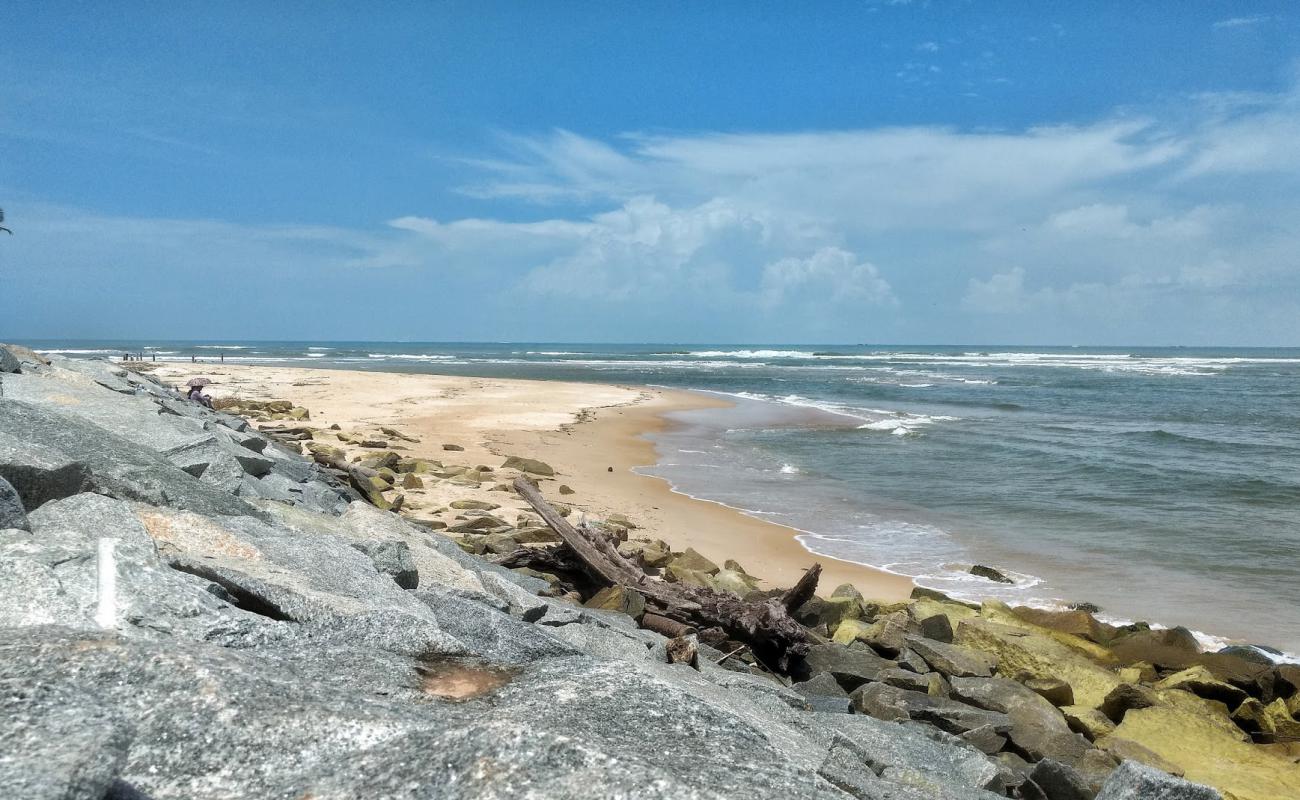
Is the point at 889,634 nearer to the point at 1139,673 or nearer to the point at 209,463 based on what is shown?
the point at 1139,673

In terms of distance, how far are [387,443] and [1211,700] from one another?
47.5 feet

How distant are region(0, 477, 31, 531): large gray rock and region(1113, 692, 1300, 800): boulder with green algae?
22.4ft

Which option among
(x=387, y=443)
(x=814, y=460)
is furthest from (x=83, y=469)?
(x=814, y=460)

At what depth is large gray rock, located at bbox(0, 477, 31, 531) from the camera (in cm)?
331

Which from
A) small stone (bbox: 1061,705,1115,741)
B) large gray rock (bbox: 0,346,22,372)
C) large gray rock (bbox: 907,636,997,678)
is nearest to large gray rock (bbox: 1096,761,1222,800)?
small stone (bbox: 1061,705,1115,741)

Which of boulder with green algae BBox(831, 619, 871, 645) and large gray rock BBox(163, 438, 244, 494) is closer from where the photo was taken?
large gray rock BBox(163, 438, 244, 494)

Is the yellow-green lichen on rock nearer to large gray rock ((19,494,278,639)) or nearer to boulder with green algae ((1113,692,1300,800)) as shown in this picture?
boulder with green algae ((1113,692,1300,800))

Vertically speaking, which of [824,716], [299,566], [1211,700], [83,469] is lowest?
[1211,700]

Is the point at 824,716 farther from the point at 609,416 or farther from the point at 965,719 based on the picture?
the point at 609,416

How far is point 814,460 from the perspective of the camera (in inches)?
771

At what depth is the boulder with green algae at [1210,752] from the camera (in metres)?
5.67

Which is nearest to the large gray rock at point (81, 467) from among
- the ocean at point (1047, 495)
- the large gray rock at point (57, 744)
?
the large gray rock at point (57, 744)

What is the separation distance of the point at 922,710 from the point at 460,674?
415 cm

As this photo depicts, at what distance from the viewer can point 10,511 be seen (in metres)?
3.35
